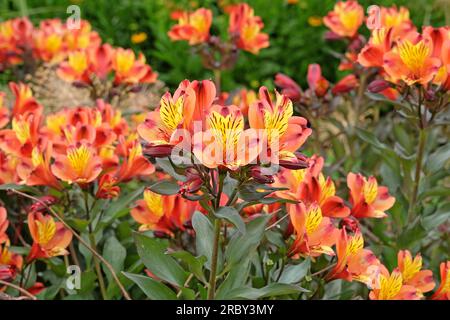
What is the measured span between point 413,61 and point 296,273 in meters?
0.58

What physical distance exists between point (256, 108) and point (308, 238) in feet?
1.12

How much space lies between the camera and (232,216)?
53.4 inches

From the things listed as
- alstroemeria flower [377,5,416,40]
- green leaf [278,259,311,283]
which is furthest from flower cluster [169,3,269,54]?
green leaf [278,259,311,283]

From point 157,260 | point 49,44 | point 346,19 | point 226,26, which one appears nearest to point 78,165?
point 157,260

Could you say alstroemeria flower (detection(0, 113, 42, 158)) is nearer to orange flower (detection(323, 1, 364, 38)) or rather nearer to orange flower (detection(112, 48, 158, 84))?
orange flower (detection(112, 48, 158, 84))

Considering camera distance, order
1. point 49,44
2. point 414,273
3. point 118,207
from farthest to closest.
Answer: point 49,44
point 118,207
point 414,273

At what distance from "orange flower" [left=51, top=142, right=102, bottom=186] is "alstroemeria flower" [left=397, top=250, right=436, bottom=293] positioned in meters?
0.71

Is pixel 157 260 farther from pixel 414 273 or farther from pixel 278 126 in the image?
pixel 414 273

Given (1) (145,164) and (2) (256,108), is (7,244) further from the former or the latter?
(2) (256,108)

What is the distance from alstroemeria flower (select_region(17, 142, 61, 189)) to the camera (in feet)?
Answer: 5.66

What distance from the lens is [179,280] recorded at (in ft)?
5.19

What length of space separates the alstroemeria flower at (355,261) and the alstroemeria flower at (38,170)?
689 millimetres
